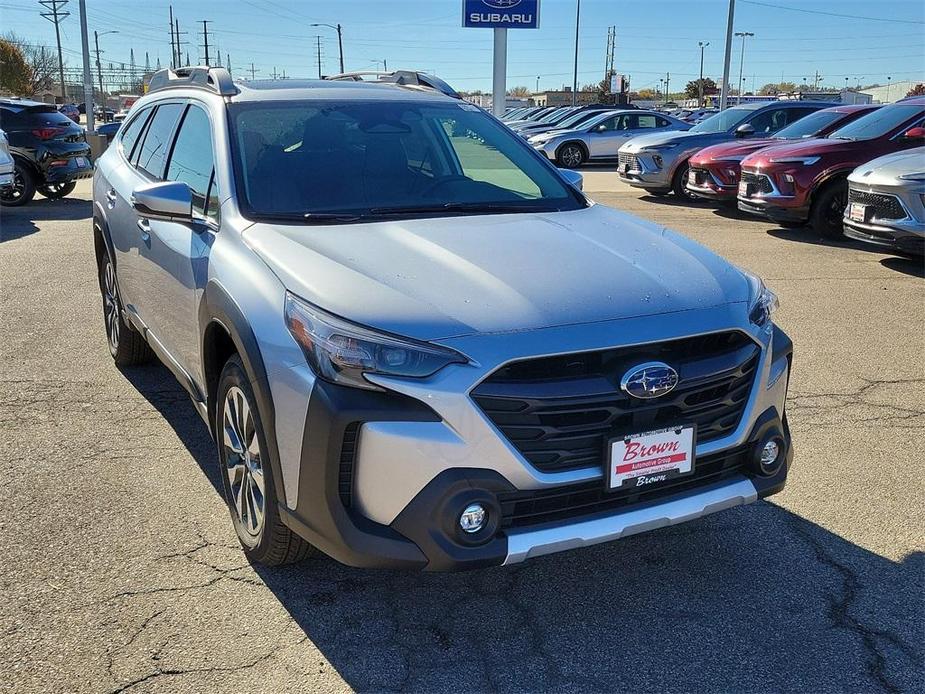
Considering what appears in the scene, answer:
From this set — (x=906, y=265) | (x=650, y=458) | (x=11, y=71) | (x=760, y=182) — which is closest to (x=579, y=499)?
(x=650, y=458)

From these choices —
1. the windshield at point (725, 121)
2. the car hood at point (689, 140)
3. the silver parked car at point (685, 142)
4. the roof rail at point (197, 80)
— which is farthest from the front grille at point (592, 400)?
the windshield at point (725, 121)

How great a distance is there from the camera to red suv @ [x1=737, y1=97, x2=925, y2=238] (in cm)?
1064

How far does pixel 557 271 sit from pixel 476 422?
72 cm

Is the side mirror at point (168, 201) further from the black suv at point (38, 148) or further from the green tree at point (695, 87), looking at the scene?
the green tree at point (695, 87)

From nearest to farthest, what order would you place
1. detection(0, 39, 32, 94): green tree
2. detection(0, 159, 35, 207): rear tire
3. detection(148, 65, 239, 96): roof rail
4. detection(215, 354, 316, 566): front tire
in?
detection(215, 354, 316, 566): front tire < detection(148, 65, 239, 96): roof rail < detection(0, 159, 35, 207): rear tire < detection(0, 39, 32, 94): green tree

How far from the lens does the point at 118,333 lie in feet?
18.6

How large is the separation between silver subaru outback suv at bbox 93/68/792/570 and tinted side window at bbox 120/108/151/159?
Answer: 1.49m

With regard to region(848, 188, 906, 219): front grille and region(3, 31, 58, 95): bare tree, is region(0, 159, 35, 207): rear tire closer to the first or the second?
region(848, 188, 906, 219): front grille

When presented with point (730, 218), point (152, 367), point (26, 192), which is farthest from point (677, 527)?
point (26, 192)

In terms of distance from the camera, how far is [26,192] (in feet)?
48.6

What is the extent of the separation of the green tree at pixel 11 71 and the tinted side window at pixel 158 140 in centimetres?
7936

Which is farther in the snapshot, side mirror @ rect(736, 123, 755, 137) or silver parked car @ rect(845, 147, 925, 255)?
side mirror @ rect(736, 123, 755, 137)

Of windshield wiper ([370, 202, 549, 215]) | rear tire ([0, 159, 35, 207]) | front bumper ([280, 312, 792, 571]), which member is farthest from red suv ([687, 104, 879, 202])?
front bumper ([280, 312, 792, 571])

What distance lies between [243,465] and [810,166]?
9.31 metres
